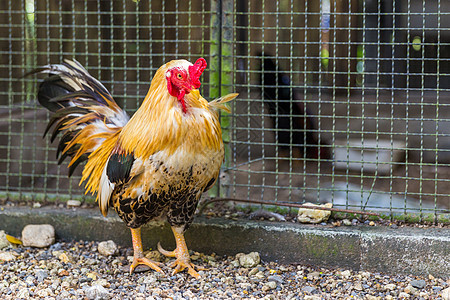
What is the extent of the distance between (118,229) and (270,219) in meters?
1.25

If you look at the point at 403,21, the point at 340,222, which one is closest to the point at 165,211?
the point at 340,222

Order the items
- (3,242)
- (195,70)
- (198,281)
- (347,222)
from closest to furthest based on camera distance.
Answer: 1. (195,70)
2. (198,281)
3. (347,222)
4. (3,242)

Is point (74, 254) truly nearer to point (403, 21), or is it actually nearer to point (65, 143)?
point (65, 143)

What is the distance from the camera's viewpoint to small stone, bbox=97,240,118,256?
13.3 feet

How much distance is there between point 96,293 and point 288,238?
4.88ft

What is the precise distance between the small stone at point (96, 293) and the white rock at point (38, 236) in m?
1.13

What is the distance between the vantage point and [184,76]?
3123 millimetres

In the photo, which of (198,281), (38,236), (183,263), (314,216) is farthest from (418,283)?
(38,236)

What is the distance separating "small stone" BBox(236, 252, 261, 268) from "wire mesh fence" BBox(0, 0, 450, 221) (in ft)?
1.97

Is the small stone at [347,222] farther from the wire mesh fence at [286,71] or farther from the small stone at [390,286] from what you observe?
the small stone at [390,286]

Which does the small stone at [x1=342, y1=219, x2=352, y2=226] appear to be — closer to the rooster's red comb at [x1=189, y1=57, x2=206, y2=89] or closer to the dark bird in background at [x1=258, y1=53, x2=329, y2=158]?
the dark bird in background at [x1=258, y1=53, x2=329, y2=158]

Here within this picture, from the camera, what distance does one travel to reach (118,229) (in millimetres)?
4258

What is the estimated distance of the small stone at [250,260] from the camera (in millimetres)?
3832

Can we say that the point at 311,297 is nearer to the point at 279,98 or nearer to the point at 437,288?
the point at 437,288
